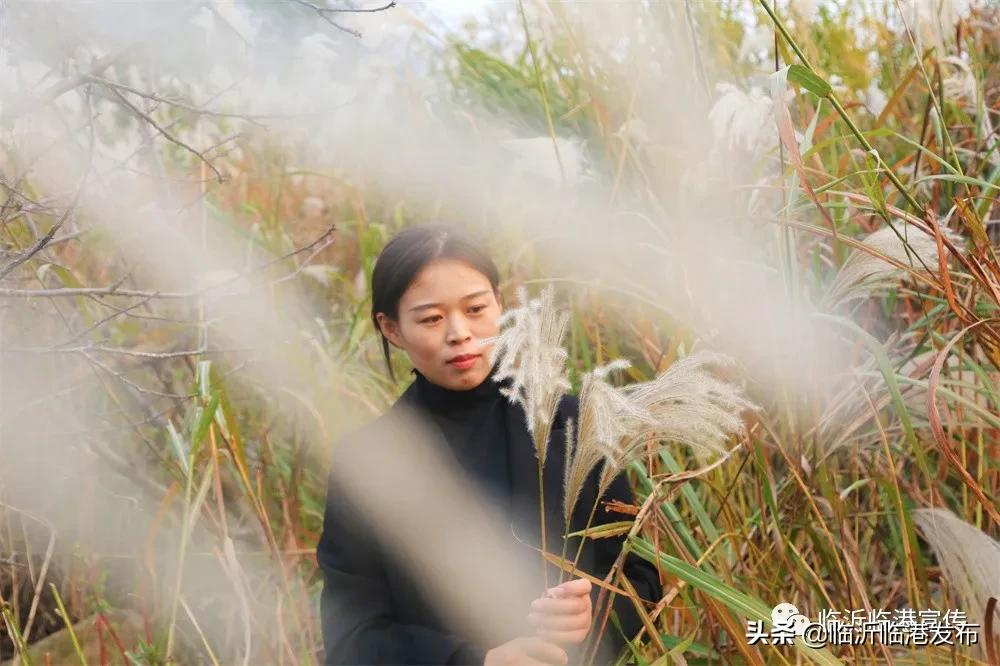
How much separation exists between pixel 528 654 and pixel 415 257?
440mm

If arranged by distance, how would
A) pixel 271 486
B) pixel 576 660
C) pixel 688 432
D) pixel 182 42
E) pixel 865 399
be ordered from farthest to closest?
pixel 271 486 → pixel 182 42 → pixel 865 399 → pixel 576 660 → pixel 688 432

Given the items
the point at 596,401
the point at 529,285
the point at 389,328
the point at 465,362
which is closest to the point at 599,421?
the point at 596,401

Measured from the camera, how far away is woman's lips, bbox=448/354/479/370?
1.03 metres

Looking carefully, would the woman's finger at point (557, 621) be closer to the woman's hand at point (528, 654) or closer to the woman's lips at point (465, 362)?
the woman's hand at point (528, 654)

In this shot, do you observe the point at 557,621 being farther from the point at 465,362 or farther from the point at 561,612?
the point at 465,362

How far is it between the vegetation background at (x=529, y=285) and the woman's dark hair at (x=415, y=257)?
0.19 meters

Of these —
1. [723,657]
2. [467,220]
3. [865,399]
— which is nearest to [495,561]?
[723,657]

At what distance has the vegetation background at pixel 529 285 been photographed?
1.04 meters

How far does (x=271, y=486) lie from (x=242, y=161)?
0.89m

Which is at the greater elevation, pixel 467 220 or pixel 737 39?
pixel 737 39

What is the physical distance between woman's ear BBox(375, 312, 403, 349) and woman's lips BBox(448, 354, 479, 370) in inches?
3.8

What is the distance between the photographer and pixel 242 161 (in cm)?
217

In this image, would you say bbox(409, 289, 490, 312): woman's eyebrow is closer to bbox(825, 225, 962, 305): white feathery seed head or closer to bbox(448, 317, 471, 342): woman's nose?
bbox(448, 317, 471, 342): woman's nose

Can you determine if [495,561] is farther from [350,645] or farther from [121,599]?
[121,599]
